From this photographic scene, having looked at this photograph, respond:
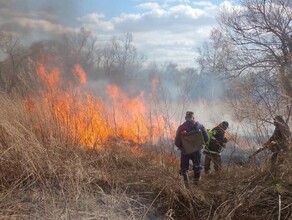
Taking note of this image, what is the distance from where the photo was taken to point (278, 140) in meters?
5.89

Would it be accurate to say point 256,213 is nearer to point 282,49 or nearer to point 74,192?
point 74,192

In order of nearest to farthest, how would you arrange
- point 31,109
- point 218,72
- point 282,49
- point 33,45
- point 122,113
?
point 31,109
point 122,113
point 33,45
point 282,49
point 218,72

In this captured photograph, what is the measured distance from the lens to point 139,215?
4.95 metres

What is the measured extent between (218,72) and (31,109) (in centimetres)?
1539

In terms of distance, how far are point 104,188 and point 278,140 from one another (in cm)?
Answer: 274

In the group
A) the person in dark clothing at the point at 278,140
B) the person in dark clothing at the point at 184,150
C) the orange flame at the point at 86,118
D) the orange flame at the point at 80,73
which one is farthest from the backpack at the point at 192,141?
the orange flame at the point at 80,73

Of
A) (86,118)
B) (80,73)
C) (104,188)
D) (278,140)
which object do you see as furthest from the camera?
(80,73)

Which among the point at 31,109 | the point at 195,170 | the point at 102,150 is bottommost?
the point at 195,170

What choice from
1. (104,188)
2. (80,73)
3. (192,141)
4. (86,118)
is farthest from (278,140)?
(80,73)

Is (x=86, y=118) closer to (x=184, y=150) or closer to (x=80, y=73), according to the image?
(x=184, y=150)

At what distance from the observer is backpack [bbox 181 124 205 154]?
7.32m

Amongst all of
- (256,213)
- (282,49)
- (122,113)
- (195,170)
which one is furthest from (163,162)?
(282,49)

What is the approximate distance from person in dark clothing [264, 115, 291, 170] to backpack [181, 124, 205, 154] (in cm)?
168

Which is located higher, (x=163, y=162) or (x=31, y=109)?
(x=31, y=109)
